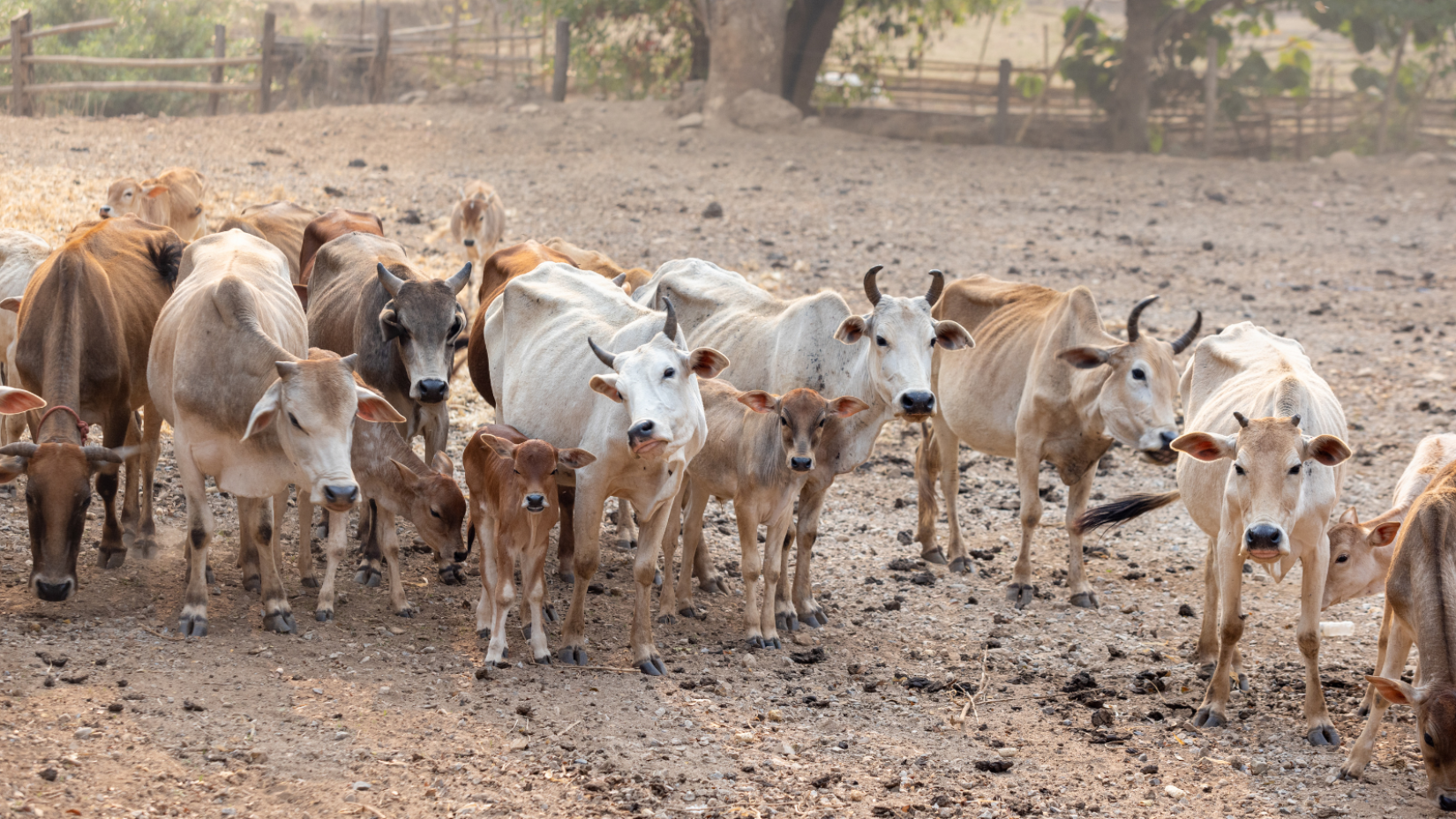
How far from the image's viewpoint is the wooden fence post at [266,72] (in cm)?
2262

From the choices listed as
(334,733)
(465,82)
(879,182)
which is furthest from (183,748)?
(465,82)

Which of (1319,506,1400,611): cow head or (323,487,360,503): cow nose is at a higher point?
(323,487,360,503): cow nose

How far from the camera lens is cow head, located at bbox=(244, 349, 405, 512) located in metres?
5.79

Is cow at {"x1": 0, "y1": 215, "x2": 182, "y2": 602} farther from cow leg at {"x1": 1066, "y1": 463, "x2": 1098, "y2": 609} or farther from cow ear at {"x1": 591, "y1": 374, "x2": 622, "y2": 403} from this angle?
cow leg at {"x1": 1066, "y1": 463, "x2": 1098, "y2": 609}

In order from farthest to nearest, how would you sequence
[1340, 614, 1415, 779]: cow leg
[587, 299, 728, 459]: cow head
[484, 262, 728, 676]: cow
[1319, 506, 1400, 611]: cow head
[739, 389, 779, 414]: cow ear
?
[739, 389, 779, 414]: cow ear < [1319, 506, 1400, 611]: cow head < [484, 262, 728, 676]: cow < [587, 299, 728, 459]: cow head < [1340, 614, 1415, 779]: cow leg

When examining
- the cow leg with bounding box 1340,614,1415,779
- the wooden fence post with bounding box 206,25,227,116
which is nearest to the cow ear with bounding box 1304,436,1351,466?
the cow leg with bounding box 1340,614,1415,779

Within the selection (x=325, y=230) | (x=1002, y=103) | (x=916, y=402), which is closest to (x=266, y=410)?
(x=916, y=402)

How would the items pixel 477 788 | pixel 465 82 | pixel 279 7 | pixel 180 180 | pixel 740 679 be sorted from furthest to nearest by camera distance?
pixel 279 7 → pixel 465 82 → pixel 180 180 → pixel 740 679 → pixel 477 788

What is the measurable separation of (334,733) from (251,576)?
6.41ft

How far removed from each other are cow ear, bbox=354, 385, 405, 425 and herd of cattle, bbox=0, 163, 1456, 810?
0.01 metres

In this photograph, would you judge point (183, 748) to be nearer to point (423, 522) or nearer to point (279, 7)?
point (423, 522)

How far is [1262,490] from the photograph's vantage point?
18.2ft

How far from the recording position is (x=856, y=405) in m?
6.59

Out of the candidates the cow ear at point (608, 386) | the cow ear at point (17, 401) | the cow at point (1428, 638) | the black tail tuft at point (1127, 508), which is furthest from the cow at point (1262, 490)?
the cow ear at point (17, 401)
